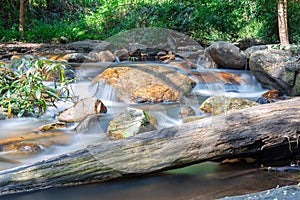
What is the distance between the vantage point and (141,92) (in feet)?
15.1

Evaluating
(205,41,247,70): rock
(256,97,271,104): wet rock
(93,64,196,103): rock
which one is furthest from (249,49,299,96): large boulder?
(93,64,196,103): rock

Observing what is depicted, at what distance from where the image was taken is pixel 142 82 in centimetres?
466

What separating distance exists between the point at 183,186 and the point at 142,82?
1.97 meters

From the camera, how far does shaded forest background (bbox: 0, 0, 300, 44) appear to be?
35.8 feet

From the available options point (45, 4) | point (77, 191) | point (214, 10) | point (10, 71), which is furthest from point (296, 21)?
Answer: point (45, 4)

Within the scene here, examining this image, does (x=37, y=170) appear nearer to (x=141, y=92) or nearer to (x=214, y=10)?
(x=141, y=92)

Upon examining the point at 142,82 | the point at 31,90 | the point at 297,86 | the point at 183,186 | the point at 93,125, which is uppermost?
the point at 142,82

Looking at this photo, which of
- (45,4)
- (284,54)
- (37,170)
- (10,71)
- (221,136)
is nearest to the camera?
(37,170)

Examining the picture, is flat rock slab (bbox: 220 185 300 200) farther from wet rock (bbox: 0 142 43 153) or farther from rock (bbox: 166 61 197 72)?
wet rock (bbox: 0 142 43 153)

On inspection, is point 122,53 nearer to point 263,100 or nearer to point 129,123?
point 129,123

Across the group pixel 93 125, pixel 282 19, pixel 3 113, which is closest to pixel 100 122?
pixel 93 125

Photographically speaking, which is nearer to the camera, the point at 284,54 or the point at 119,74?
the point at 119,74

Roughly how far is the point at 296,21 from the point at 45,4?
1053cm

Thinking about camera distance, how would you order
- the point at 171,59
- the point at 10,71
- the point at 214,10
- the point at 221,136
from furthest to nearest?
the point at 214,10, the point at 10,71, the point at 171,59, the point at 221,136
